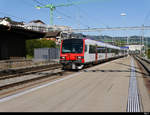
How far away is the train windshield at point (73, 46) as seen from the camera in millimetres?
16031

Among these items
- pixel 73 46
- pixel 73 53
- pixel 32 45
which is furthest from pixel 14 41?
pixel 73 53

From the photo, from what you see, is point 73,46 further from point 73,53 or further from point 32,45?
point 32,45

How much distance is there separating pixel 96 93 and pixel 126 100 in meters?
1.40

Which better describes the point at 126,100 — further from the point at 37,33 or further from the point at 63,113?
the point at 37,33

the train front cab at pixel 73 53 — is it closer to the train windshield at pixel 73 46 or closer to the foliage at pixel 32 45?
the train windshield at pixel 73 46

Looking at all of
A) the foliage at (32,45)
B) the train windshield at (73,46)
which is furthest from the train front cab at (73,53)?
the foliage at (32,45)

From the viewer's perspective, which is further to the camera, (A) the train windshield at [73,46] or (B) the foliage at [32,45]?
(B) the foliage at [32,45]

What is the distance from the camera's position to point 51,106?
19.6 ft

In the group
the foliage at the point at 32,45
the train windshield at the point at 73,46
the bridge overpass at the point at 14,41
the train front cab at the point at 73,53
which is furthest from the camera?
the foliage at the point at 32,45

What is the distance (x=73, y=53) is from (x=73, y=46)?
64 cm

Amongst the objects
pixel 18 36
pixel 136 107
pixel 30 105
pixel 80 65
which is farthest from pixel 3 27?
pixel 136 107

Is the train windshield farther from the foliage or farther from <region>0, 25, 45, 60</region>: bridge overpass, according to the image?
the foliage

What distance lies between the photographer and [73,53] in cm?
1596

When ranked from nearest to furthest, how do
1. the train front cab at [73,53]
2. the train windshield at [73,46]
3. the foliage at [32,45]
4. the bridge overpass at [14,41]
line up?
the train front cab at [73,53] → the train windshield at [73,46] → the bridge overpass at [14,41] → the foliage at [32,45]
